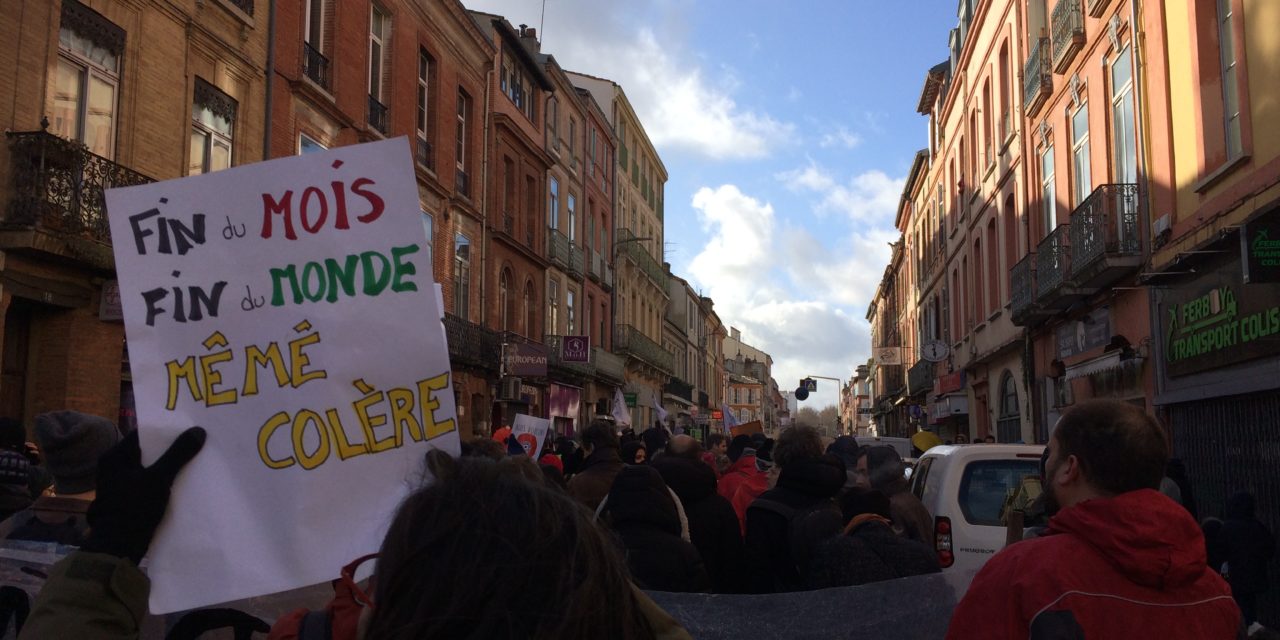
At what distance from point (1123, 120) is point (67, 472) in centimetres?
1657

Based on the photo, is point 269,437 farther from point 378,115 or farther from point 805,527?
point 378,115

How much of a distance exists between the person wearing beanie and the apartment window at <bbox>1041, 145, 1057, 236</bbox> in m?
19.9

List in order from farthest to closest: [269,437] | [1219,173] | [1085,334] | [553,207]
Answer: [553,207], [1085,334], [1219,173], [269,437]

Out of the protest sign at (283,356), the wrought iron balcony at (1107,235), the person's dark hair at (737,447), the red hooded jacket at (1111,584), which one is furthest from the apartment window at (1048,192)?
the protest sign at (283,356)

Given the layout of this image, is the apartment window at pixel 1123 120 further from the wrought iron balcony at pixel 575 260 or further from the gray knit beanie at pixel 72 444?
the wrought iron balcony at pixel 575 260

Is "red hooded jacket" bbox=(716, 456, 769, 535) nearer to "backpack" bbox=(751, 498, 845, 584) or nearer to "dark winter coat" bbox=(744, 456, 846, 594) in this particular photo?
"dark winter coat" bbox=(744, 456, 846, 594)

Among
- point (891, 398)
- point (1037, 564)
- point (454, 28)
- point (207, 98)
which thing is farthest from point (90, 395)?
point (891, 398)

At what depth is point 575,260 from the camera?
38.7 meters

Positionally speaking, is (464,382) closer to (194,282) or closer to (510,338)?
(510,338)

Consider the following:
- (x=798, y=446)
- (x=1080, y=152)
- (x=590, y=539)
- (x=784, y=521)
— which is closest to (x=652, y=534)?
(x=784, y=521)

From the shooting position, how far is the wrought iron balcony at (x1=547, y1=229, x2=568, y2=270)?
116ft

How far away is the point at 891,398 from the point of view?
202 ft

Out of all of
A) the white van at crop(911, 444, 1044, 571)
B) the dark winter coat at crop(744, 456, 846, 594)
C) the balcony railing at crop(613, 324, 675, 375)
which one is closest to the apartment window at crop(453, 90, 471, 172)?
the balcony railing at crop(613, 324, 675, 375)

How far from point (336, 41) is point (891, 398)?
46.5 m
